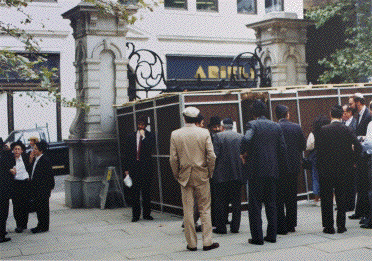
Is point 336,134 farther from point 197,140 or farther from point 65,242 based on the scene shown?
point 65,242

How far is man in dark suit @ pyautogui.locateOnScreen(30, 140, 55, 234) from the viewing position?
10.5 meters

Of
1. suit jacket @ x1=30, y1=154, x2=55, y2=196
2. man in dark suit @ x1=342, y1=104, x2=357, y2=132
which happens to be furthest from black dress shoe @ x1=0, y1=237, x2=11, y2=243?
man in dark suit @ x1=342, y1=104, x2=357, y2=132

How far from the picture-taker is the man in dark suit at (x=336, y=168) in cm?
863

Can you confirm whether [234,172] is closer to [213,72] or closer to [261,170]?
[261,170]

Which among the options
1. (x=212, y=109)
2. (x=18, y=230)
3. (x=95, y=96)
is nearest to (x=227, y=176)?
(x=212, y=109)

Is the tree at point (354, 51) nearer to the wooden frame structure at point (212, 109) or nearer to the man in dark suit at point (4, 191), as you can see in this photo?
the wooden frame structure at point (212, 109)

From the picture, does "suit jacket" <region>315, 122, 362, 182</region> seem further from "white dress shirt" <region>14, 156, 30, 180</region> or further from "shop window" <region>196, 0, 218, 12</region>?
"shop window" <region>196, 0, 218, 12</region>

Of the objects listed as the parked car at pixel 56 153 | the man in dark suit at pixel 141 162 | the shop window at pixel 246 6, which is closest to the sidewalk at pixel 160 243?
the man in dark suit at pixel 141 162

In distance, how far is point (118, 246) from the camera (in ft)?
28.2

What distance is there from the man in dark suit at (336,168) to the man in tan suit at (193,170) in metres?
1.91

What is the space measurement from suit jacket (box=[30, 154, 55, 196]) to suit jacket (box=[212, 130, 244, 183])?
3285 mm

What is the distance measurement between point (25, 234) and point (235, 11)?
19566 mm

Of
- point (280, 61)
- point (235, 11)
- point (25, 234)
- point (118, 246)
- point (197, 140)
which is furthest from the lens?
point (235, 11)

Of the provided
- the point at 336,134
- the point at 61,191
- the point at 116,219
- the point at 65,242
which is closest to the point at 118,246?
the point at 65,242
